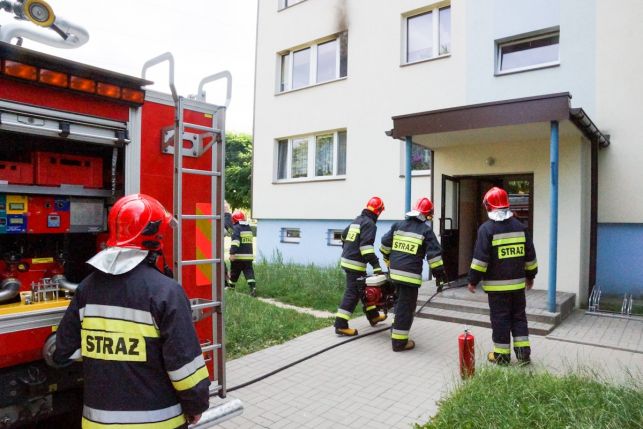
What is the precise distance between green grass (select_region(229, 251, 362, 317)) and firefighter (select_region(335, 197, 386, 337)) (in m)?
1.37

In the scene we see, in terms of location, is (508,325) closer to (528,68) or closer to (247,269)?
(247,269)

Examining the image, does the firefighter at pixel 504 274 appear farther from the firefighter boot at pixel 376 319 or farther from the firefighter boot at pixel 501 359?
the firefighter boot at pixel 376 319

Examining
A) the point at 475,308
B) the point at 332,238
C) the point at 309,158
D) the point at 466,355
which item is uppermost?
the point at 309,158

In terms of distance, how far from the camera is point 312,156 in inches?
496

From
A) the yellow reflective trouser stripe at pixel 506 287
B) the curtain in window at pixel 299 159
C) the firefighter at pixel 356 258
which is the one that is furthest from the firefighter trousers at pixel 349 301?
the curtain in window at pixel 299 159

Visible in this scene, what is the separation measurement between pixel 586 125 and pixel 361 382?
5.45 meters

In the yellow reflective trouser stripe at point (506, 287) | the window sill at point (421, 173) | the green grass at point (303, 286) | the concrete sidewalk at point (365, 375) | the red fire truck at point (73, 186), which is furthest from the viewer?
the window sill at point (421, 173)

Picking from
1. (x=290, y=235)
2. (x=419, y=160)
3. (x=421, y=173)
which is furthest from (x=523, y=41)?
(x=290, y=235)

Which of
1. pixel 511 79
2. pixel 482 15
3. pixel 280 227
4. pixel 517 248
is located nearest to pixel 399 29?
pixel 482 15

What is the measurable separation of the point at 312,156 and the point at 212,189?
9181mm

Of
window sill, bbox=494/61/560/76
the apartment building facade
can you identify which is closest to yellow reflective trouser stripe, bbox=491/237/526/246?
the apartment building facade

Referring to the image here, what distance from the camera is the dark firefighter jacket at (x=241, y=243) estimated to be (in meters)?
9.08

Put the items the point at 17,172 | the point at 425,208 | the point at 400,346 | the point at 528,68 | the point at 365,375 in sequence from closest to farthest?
the point at 17,172 → the point at 365,375 → the point at 400,346 → the point at 425,208 → the point at 528,68

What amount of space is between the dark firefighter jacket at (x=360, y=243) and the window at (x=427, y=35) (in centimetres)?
587
